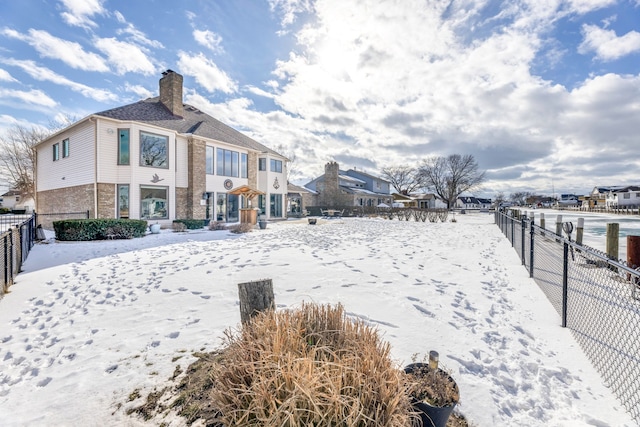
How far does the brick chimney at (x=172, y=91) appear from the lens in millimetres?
17969

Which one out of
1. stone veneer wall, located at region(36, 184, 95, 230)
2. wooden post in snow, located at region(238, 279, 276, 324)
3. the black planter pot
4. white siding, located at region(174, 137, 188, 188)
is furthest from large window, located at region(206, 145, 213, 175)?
the black planter pot

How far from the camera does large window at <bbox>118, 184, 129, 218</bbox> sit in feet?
46.8

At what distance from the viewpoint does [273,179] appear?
23469 mm

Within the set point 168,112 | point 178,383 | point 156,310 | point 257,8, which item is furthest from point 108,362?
point 168,112

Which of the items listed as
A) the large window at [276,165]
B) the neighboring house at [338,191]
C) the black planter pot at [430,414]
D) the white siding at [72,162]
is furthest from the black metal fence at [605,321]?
the neighboring house at [338,191]

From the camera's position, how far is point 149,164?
15.0 meters

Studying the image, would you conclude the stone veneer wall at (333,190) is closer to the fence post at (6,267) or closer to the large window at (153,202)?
the large window at (153,202)

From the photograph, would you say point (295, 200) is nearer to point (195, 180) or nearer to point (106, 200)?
point (195, 180)

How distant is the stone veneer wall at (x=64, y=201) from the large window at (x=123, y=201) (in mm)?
1112

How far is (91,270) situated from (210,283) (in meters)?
3.25

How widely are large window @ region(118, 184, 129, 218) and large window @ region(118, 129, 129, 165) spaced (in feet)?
4.31

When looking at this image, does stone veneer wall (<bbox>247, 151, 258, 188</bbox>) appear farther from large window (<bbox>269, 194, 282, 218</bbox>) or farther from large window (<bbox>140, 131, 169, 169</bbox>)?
large window (<bbox>140, 131, 169, 169</bbox>)

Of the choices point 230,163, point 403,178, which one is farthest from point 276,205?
point 403,178

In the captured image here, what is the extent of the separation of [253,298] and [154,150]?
630 inches
